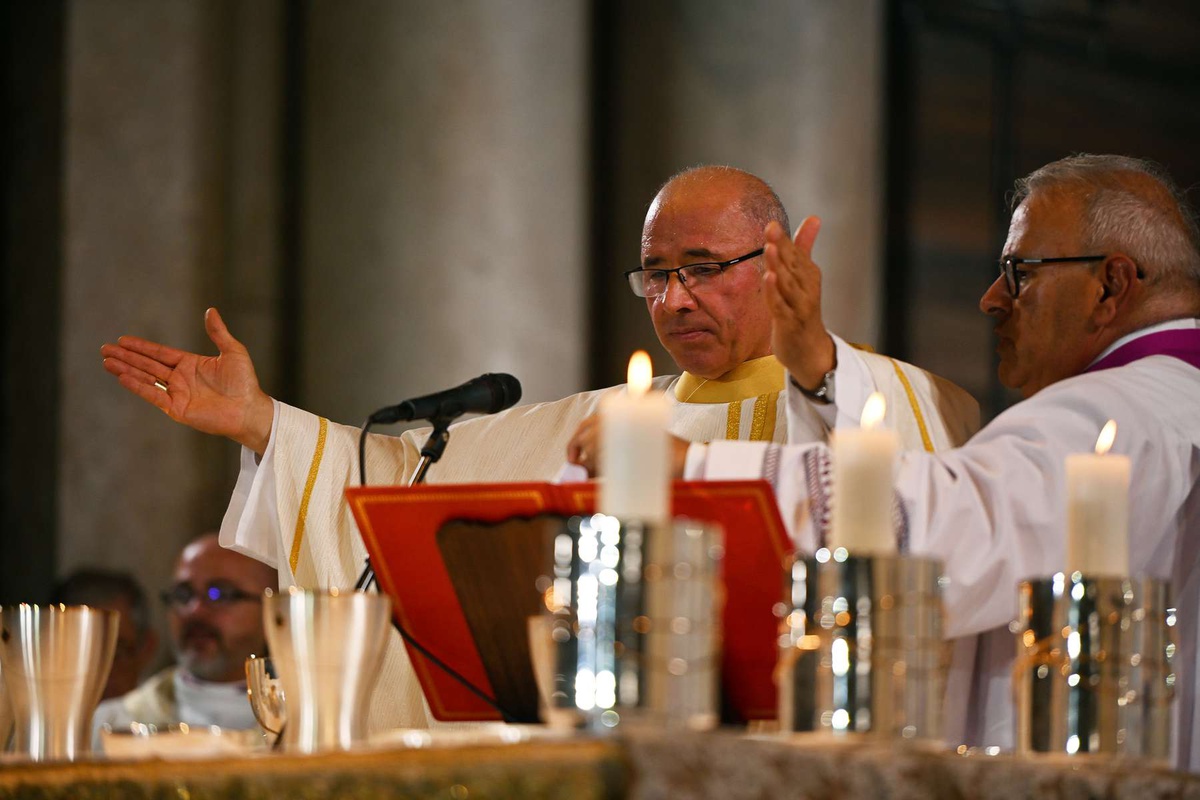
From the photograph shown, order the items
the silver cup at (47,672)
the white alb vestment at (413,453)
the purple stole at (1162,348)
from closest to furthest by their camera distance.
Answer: the silver cup at (47,672)
the purple stole at (1162,348)
the white alb vestment at (413,453)

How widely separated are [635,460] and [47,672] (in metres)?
0.86

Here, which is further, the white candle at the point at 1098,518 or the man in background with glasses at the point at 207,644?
the man in background with glasses at the point at 207,644

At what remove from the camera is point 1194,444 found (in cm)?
294

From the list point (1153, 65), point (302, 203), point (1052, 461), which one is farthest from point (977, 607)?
point (1153, 65)

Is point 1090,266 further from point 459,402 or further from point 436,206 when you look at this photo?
point 436,206

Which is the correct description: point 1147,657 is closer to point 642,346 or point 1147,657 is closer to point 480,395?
point 480,395

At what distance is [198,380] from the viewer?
366 centimetres

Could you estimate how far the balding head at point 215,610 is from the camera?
604 centimetres

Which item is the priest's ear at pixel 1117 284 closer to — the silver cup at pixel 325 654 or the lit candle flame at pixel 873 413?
the lit candle flame at pixel 873 413

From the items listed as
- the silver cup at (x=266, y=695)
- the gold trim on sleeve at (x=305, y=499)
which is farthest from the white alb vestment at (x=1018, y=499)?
the gold trim on sleeve at (x=305, y=499)

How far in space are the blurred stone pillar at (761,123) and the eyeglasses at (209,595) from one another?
5.13ft

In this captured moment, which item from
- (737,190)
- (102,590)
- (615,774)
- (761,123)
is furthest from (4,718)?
(761,123)

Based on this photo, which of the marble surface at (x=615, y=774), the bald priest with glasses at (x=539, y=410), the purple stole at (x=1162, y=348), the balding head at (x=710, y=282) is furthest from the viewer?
the balding head at (x=710, y=282)

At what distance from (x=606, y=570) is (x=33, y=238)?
17.8ft
